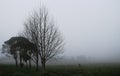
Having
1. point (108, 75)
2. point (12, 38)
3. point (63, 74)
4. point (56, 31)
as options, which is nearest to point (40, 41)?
point (56, 31)

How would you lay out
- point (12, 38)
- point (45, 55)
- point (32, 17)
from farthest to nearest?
1. point (12, 38)
2. point (32, 17)
3. point (45, 55)

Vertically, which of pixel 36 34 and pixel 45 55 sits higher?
pixel 36 34

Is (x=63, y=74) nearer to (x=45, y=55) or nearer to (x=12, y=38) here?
(x=45, y=55)

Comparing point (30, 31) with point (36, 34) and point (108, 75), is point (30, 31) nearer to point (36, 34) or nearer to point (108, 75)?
point (36, 34)

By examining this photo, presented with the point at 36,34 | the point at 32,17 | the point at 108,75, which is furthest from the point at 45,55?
the point at 108,75

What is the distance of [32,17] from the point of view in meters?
23.2

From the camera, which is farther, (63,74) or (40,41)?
(63,74)

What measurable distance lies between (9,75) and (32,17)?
28.6 feet

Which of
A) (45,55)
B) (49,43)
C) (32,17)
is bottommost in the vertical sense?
(45,55)

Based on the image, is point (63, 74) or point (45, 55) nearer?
point (45, 55)

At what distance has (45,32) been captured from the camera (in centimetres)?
2223

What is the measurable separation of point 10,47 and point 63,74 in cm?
3039

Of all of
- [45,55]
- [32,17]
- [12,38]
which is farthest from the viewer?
[12,38]

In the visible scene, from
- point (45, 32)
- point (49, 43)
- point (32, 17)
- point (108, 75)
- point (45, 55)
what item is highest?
point (32, 17)
